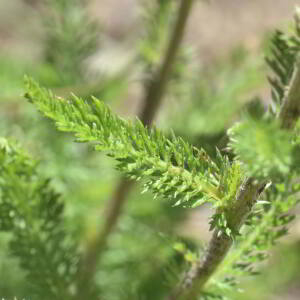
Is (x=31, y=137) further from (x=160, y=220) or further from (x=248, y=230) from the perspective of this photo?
(x=248, y=230)

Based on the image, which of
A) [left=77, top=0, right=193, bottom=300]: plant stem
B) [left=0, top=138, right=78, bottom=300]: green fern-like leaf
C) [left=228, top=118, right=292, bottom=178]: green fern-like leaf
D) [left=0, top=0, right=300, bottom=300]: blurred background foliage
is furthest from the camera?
[left=0, top=0, right=300, bottom=300]: blurred background foliage

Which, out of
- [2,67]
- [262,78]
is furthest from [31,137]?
[262,78]

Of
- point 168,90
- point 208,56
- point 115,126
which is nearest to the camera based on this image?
point 115,126

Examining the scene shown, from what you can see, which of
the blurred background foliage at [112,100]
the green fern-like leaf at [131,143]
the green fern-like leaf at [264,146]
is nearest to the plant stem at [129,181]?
the blurred background foliage at [112,100]

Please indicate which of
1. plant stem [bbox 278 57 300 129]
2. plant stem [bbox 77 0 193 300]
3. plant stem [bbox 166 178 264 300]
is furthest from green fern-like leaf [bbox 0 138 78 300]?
plant stem [bbox 278 57 300 129]

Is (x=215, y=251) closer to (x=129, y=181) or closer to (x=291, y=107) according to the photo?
(x=291, y=107)

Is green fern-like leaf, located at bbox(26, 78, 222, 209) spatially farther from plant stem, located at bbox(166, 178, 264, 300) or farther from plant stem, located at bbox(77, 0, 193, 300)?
plant stem, located at bbox(77, 0, 193, 300)
